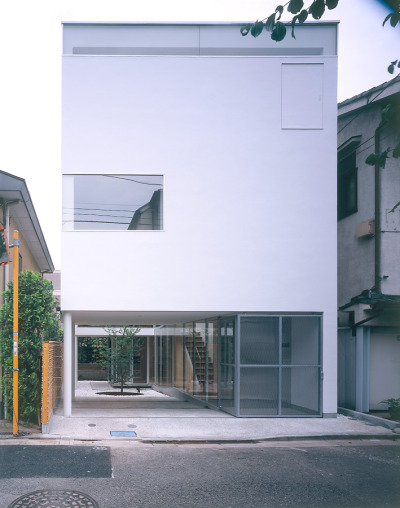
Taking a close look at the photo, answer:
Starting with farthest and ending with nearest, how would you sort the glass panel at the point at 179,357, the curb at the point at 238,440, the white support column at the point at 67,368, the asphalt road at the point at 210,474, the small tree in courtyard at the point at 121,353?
the small tree in courtyard at the point at 121,353 < the glass panel at the point at 179,357 < the white support column at the point at 67,368 < the curb at the point at 238,440 < the asphalt road at the point at 210,474

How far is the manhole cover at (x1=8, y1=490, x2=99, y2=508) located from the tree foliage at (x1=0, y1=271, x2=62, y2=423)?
4061 mm

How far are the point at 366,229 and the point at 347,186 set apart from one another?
2091mm

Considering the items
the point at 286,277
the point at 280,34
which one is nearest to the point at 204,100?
the point at 286,277

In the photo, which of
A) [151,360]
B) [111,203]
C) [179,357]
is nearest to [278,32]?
[111,203]

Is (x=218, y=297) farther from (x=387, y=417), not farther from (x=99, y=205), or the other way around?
(x=387, y=417)

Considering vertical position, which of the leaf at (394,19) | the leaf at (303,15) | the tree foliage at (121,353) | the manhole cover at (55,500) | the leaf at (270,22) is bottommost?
the tree foliage at (121,353)

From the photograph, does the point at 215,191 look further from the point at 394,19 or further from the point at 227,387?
the point at 394,19

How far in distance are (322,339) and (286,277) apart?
1.66 meters

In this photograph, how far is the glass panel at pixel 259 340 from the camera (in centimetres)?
1183

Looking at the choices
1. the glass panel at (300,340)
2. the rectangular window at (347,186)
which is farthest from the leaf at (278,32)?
the rectangular window at (347,186)

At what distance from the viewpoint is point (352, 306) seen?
44.8 feet

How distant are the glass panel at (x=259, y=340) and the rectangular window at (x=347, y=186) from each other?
4.61 meters

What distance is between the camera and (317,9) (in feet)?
10.3

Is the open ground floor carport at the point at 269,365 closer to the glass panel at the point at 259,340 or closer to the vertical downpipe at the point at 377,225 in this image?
the glass panel at the point at 259,340
